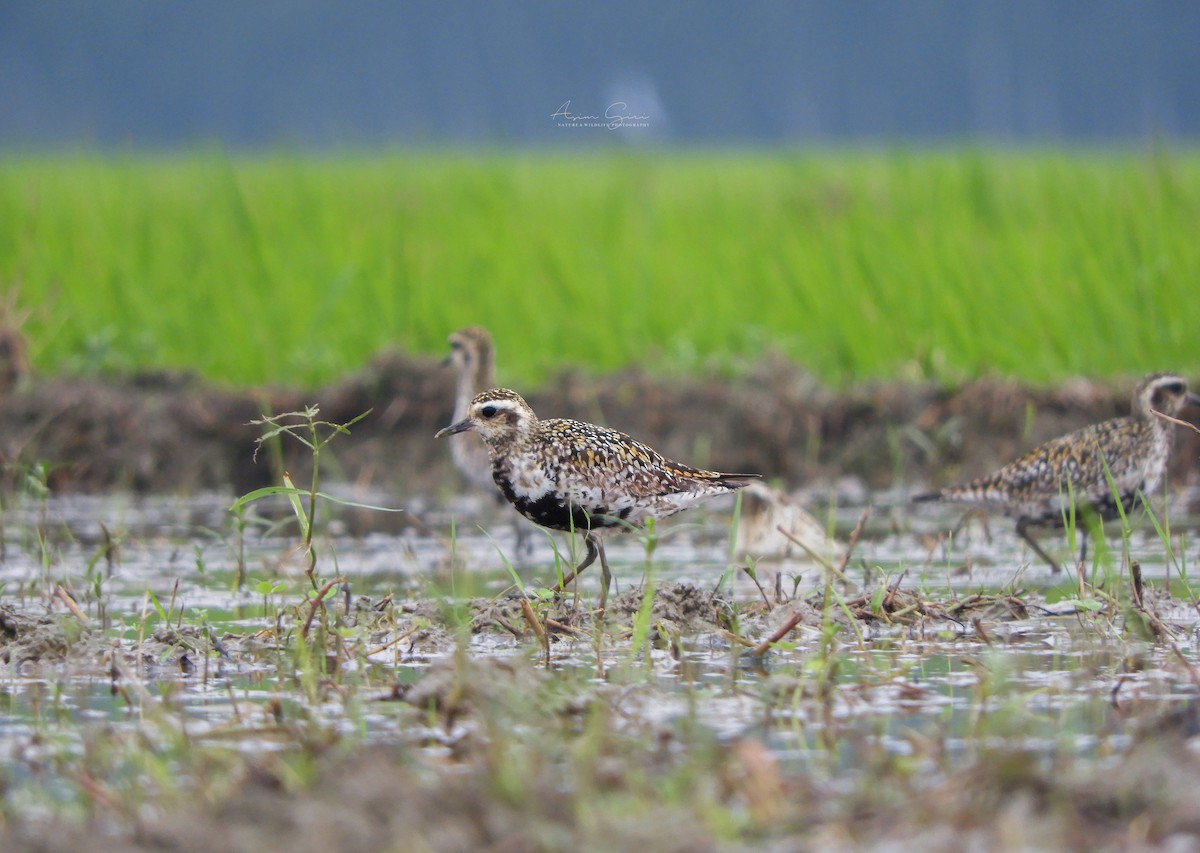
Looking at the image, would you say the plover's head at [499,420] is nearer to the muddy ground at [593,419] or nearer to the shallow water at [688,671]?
the shallow water at [688,671]

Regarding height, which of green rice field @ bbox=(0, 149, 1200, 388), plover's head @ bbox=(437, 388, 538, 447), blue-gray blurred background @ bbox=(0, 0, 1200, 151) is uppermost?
blue-gray blurred background @ bbox=(0, 0, 1200, 151)

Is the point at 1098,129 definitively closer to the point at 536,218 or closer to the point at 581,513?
the point at 536,218

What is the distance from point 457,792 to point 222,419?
797 cm

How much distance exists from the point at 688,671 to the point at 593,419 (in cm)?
578

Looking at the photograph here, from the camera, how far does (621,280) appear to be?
1388cm

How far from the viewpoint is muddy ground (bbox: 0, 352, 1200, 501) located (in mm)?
10773

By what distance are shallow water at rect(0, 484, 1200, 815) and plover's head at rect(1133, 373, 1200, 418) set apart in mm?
696

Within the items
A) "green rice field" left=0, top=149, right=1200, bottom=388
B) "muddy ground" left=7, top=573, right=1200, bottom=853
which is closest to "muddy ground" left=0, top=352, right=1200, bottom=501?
"green rice field" left=0, top=149, right=1200, bottom=388

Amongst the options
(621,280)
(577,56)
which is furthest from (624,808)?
(577,56)

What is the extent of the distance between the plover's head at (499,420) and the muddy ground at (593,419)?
138 inches

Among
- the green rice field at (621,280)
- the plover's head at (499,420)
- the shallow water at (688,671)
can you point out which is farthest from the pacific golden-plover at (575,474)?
the green rice field at (621,280)

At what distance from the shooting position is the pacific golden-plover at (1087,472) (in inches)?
320

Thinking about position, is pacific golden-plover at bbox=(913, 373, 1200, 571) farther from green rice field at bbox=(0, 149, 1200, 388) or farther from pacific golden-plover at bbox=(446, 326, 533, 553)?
pacific golden-plover at bbox=(446, 326, 533, 553)

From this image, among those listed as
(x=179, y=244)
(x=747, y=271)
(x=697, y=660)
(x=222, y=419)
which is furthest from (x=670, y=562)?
(x=179, y=244)
